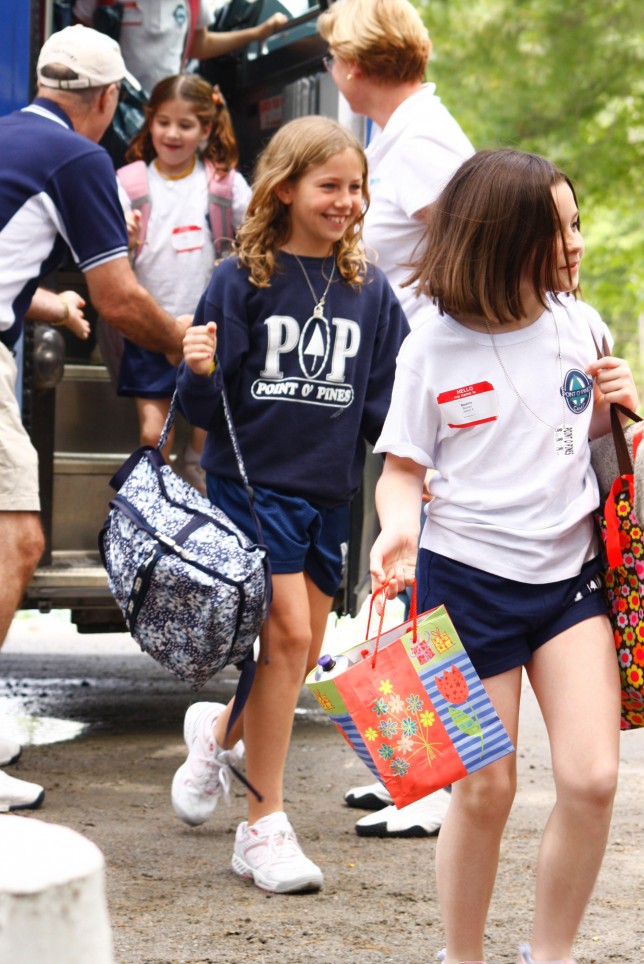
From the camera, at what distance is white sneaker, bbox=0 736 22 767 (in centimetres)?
492

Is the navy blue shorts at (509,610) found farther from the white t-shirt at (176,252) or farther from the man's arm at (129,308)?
the white t-shirt at (176,252)

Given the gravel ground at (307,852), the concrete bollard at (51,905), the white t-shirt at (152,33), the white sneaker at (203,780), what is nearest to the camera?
the concrete bollard at (51,905)

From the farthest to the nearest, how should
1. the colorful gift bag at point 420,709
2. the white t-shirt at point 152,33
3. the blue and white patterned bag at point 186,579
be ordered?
the white t-shirt at point 152,33
the blue and white patterned bag at point 186,579
the colorful gift bag at point 420,709

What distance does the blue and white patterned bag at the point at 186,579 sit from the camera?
3.48 metres

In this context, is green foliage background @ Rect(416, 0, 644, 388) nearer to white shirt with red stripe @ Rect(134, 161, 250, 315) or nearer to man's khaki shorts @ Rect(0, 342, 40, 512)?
white shirt with red stripe @ Rect(134, 161, 250, 315)

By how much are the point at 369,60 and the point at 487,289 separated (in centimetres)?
165

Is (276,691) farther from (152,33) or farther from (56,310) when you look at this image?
(152,33)

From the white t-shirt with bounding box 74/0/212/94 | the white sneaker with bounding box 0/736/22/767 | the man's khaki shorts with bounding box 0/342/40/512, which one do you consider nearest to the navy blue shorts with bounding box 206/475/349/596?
the man's khaki shorts with bounding box 0/342/40/512

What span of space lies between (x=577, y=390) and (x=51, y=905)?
1630mm

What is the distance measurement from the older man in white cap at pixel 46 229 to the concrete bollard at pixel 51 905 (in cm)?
250

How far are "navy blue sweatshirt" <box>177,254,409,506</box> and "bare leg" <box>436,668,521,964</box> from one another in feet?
3.58

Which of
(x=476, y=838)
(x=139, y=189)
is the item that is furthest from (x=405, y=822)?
(x=139, y=189)

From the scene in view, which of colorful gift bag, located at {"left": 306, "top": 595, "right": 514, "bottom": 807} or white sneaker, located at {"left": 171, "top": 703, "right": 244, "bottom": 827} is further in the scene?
white sneaker, located at {"left": 171, "top": 703, "right": 244, "bottom": 827}

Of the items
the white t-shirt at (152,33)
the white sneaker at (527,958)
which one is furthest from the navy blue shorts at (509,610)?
the white t-shirt at (152,33)
